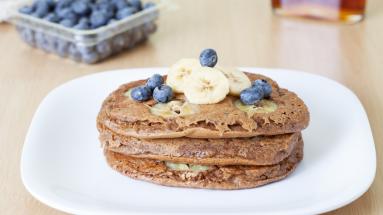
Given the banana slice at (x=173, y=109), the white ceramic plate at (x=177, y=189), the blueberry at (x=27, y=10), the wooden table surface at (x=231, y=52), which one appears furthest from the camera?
the blueberry at (x=27, y=10)

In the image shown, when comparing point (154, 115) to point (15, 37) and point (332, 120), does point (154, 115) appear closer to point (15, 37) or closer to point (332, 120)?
point (332, 120)

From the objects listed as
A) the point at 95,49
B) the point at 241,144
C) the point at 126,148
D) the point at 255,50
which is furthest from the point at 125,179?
the point at 255,50

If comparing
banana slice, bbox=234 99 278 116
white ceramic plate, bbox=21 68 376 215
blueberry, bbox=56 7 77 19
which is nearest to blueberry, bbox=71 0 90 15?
blueberry, bbox=56 7 77 19

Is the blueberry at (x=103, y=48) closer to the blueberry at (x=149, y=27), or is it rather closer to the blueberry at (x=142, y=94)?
the blueberry at (x=149, y=27)

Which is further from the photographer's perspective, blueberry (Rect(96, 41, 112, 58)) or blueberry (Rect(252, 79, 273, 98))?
blueberry (Rect(96, 41, 112, 58))

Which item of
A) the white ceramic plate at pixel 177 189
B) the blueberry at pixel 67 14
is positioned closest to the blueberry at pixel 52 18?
the blueberry at pixel 67 14

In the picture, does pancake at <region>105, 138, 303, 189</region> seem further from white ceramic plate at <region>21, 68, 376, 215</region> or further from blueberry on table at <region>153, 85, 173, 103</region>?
blueberry on table at <region>153, 85, 173, 103</region>
